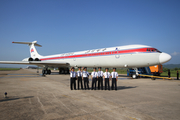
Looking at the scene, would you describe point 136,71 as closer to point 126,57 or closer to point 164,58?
point 126,57

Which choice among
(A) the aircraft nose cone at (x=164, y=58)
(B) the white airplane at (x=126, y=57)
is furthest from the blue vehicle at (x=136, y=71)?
(A) the aircraft nose cone at (x=164, y=58)

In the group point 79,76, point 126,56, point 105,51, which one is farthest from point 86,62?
point 79,76

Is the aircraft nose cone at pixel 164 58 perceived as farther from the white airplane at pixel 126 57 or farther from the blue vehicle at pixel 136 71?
the blue vehicle at pixel 136 71

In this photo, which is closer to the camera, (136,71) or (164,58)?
(164,58)

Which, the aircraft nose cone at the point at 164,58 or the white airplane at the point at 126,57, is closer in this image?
the aircraft nose cone at the point at 164,58

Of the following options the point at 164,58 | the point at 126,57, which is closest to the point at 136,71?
the point at 126,57

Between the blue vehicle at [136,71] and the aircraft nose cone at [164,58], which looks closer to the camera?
the aircraft nose cone at [164,58]

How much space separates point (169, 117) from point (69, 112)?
2851 mm

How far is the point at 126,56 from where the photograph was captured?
49.2 feet

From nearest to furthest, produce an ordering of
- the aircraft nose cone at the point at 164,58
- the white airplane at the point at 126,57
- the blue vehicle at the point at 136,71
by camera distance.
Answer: the aircraft nose cone at the point at 164,58, the white airplane at the point at 126,57, the blue vehicle at the point at 136,71

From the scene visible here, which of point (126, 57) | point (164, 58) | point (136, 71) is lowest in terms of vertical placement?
point (136, 71)

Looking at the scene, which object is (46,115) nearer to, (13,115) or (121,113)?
(13,115)

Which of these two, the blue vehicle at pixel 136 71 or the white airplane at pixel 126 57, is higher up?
the white airplane at pixel 126 57

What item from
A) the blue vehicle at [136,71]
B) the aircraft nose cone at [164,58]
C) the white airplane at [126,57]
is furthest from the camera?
the blue vehicle at [136,71]
